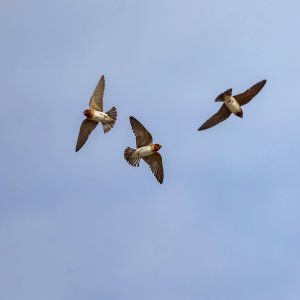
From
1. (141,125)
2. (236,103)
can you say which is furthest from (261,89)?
(141,125)

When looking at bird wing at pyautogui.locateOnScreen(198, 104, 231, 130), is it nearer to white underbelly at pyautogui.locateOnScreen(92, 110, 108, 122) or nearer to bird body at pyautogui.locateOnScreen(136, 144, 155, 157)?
bird body at pyautogui.locateOnScreen(136, 144, 155, 157)

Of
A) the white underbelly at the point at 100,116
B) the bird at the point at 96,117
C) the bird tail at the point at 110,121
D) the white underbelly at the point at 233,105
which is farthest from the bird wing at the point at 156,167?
the white underbelly at the point at 233,105

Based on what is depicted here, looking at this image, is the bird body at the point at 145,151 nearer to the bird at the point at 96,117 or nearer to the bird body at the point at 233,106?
the bird at the point at 96,117

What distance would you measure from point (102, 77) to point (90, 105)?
1.07m

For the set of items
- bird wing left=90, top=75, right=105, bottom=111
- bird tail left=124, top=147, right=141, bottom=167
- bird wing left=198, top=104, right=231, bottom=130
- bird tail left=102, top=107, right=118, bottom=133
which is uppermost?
bird wing left=90, top=75, right=105, bottom=111

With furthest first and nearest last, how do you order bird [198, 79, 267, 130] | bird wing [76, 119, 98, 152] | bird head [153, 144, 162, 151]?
bird wing [76, 119, 98, 152] < bird head [153, 144, 162, 151] < bird [198, 79, 267, 130]

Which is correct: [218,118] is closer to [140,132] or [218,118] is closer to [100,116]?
[140,132]

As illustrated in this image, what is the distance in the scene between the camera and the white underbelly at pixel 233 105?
24.2 meters

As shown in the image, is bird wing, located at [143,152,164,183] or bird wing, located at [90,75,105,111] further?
bird wing, located at [90,75,105,111]

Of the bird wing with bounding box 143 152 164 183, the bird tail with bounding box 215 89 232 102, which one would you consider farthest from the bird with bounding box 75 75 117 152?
the bird tail with bounding box 215 89 232 102

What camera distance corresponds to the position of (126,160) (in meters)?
26.4

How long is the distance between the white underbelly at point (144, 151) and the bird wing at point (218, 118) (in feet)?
7.59

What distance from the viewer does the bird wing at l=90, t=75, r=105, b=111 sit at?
2745cm

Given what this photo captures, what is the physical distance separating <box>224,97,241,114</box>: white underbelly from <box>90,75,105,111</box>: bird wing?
4.93 meters
